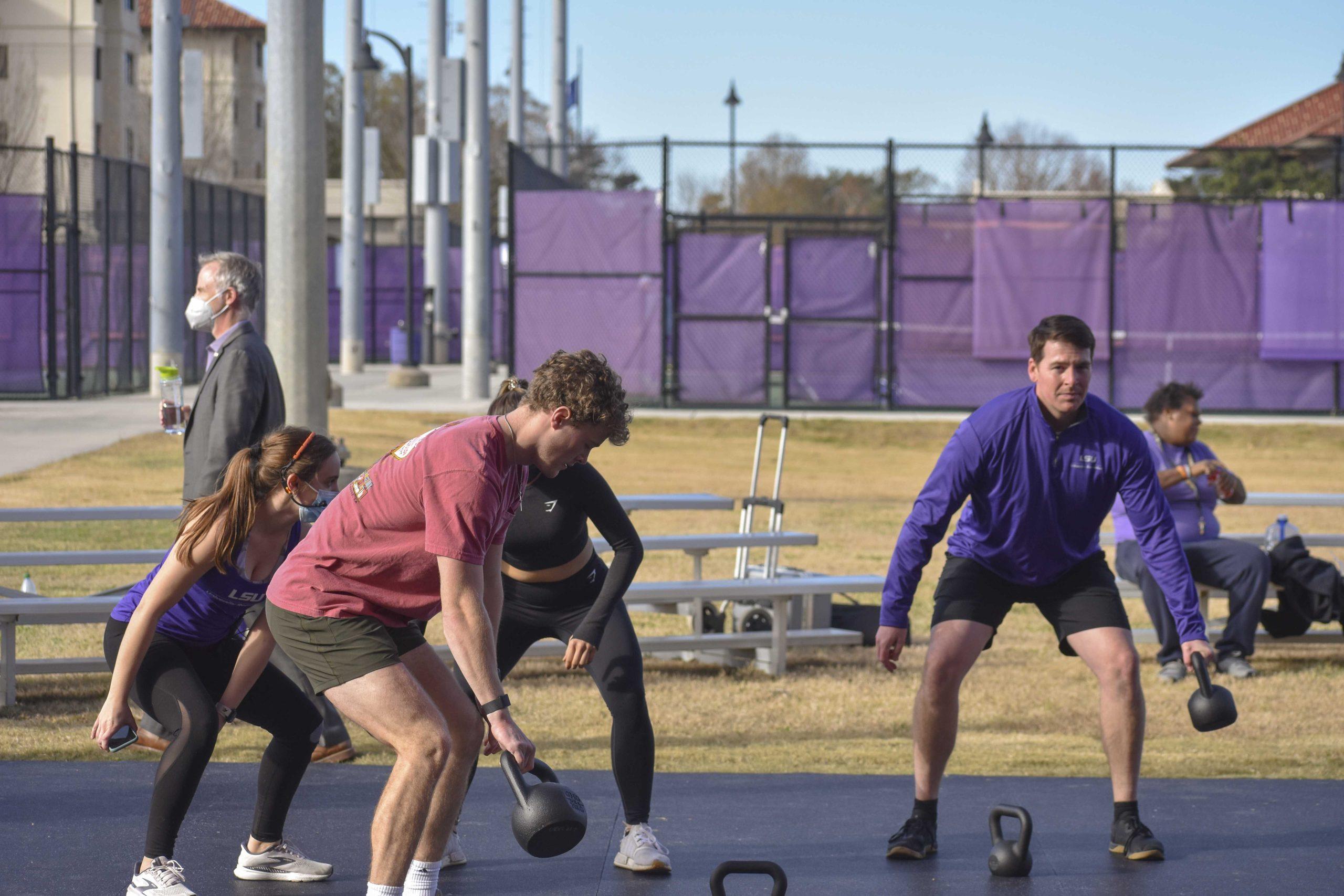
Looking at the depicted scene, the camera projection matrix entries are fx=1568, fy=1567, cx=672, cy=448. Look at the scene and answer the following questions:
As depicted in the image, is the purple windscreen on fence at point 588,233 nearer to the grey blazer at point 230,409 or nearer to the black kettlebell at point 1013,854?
the grey blazer at point 230,409

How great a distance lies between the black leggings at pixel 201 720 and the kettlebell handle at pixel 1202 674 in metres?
2.75

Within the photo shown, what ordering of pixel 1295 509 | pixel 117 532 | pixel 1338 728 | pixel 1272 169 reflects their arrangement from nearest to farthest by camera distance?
pixel 1338 728 → pixel 117 532 → pixel 1295 509 → pixel 1272 169

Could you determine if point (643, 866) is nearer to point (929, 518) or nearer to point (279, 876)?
point (279, 876)

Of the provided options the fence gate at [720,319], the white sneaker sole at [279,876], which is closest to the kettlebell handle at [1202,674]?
the white sneaker sole at [279,876]

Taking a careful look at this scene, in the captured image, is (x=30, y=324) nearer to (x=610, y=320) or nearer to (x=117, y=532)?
(x=610, y=320)

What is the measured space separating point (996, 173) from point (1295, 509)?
34045 mm

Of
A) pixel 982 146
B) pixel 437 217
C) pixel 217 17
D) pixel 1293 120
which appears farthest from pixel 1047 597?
pixel 217 17

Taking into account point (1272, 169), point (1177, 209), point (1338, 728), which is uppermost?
A: point (1272, 169)

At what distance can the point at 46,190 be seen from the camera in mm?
20641

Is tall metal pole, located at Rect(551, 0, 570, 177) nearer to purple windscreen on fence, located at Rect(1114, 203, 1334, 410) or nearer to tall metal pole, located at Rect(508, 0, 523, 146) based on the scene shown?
tall metal pole, located at Rect(508, 0, 523, 146)

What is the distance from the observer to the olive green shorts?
12.7 feet

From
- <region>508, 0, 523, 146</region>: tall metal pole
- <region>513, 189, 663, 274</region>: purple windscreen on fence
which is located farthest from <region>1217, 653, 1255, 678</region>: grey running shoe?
<region>508, 0, 523, 146</region>: tall metal pole

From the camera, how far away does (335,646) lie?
388 cm

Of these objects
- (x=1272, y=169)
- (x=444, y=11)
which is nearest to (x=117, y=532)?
(x=444, y=11)
